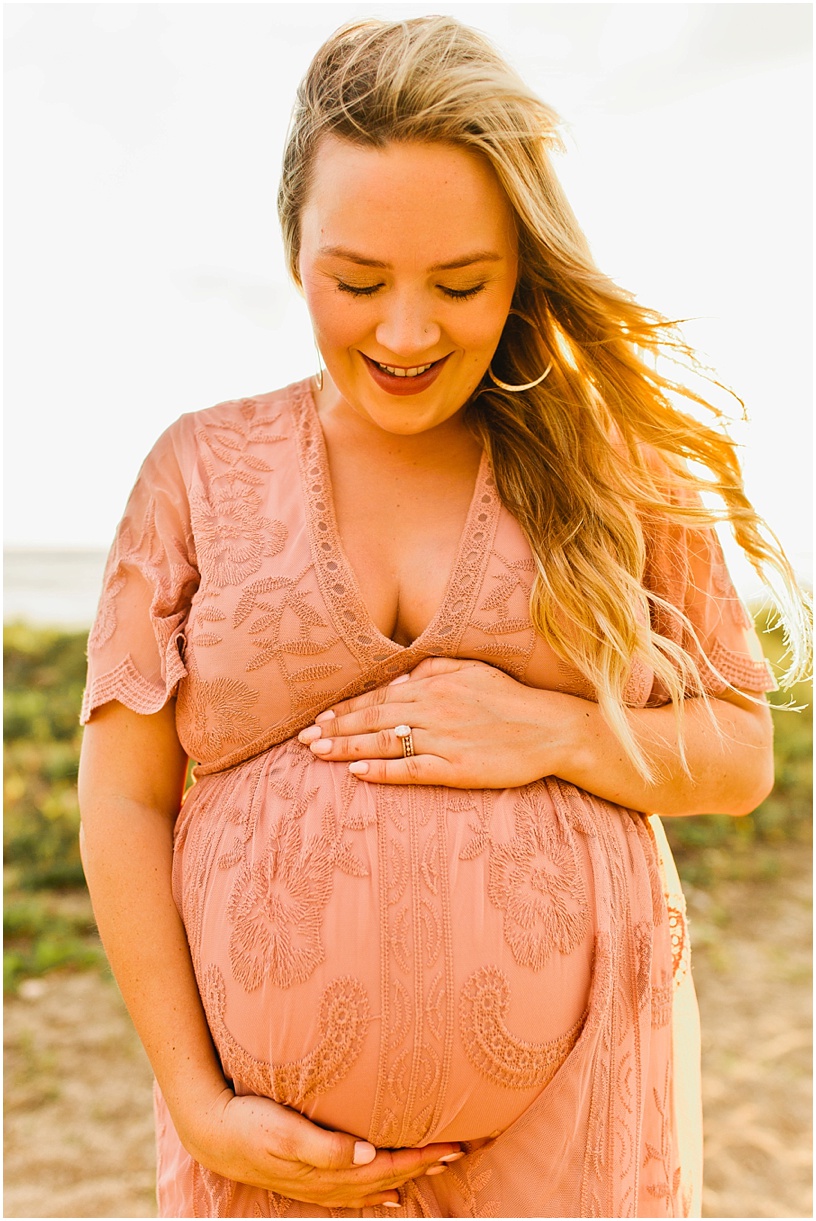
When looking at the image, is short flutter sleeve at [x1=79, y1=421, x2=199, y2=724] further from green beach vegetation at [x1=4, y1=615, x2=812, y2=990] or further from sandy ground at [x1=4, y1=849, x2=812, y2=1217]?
green beach vegetation at [x1=4, y1=615, x2=812, y2=990]

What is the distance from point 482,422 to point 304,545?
418mm

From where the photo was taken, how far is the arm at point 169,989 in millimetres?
1481

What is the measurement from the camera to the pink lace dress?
149cm

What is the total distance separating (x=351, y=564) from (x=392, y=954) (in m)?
0.57

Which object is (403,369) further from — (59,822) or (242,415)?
(59,822)

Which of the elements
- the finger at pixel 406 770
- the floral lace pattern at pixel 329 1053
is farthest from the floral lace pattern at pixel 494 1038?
the finger at pixel 406 770

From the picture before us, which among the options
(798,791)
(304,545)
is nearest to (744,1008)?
(798,791)

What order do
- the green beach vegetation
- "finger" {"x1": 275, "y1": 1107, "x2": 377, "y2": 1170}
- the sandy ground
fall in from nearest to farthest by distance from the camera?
"finger" {"x1": 275, "y1": 1107, "x2": 377, "y2": 1170} → the sandy ground → the green beach vegetation

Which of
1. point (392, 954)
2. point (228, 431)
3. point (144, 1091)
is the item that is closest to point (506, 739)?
point (392, 954)

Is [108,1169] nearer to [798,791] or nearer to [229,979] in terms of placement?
[229,979]

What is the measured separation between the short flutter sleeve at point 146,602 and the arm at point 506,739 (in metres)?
0.25

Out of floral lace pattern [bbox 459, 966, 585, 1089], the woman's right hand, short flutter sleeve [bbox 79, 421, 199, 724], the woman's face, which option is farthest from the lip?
the woman's right hand

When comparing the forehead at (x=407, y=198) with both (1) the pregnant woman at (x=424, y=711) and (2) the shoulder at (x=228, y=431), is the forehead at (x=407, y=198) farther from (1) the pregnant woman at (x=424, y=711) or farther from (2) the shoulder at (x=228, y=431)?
(2) the shoulder at (x=228, y=431)

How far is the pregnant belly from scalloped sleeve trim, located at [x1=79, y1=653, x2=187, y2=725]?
0.68 feet
